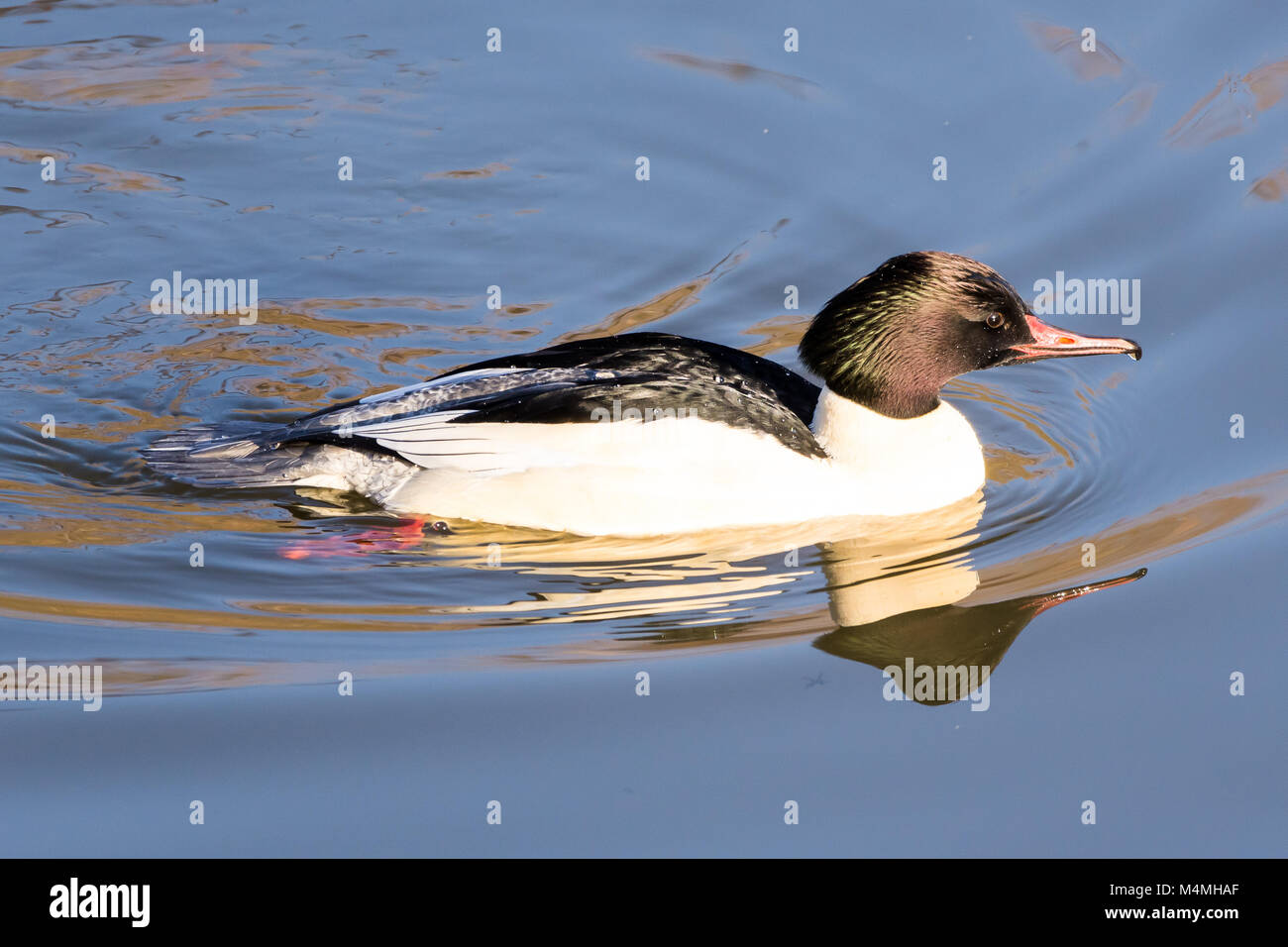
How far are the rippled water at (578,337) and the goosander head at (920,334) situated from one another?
2.35 feet

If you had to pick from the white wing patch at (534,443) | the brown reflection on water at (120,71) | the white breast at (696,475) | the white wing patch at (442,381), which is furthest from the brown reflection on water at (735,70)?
the white wing patch at (534,443)

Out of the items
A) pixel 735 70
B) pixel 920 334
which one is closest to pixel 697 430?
pixel 920 334

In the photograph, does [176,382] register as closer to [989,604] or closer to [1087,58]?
→ [989,604]

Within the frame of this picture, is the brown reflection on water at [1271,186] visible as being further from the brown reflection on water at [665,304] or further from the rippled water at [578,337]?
the brown reflection on water at [665,304]

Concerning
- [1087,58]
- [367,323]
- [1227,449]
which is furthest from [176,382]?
[1087,58]

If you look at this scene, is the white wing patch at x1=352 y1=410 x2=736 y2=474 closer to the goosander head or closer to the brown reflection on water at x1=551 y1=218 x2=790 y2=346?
the goosander head

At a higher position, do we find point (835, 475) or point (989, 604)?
point (835, 475)

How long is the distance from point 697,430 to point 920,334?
3.92 ft

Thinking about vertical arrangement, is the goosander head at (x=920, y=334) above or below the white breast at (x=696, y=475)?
above

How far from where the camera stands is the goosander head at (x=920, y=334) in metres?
7.42

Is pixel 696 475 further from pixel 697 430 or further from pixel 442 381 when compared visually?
pixel 442 381

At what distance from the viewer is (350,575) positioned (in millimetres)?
7090

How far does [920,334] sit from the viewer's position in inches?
295

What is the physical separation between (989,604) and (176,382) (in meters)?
4.76
